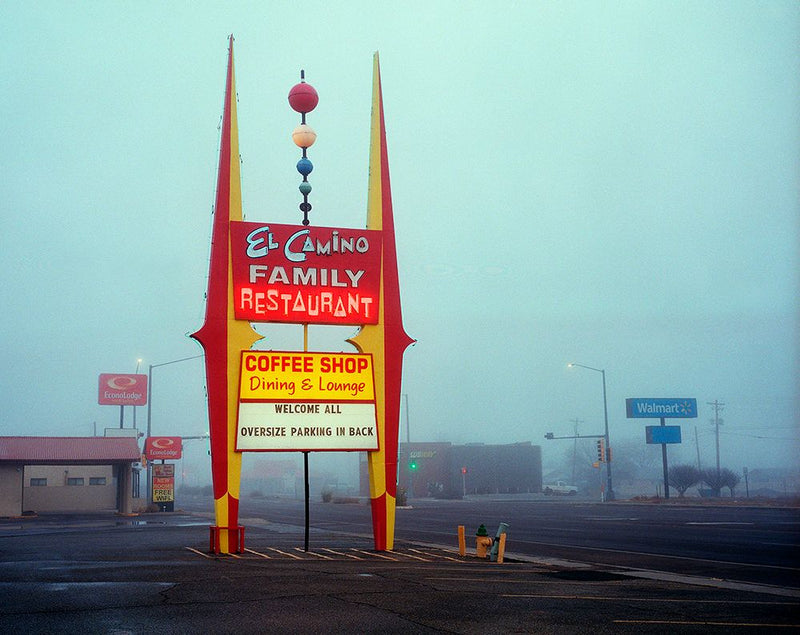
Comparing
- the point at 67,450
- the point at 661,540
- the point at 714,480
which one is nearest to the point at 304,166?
the point at 661,540

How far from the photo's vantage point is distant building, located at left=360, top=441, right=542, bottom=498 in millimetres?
112812

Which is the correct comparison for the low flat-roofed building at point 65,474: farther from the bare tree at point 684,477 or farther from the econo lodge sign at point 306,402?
the bare tree at point 684,477

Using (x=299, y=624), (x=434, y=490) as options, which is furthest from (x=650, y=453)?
(x=299, y=624)

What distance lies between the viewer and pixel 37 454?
58.0 m

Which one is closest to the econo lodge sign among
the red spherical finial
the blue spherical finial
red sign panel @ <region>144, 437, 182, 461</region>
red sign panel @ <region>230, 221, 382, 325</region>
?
red sign panel @ <region>230, 221, 382, 325</region>

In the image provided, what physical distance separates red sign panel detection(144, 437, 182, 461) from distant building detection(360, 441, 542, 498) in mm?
44315

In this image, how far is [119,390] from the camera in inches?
3482

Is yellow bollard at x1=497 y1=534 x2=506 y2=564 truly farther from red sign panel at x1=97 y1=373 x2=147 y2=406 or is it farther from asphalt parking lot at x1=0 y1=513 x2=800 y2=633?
red sign panel at x1=97 y1=373 x2=147 y2=406

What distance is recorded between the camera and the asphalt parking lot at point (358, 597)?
37.5 ft

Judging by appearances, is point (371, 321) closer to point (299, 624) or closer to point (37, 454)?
point (299, 624)

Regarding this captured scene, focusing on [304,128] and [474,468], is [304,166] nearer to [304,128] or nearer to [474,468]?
Result: [304,128]

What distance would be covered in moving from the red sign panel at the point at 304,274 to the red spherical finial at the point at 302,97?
425 centimetres

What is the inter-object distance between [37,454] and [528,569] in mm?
47731

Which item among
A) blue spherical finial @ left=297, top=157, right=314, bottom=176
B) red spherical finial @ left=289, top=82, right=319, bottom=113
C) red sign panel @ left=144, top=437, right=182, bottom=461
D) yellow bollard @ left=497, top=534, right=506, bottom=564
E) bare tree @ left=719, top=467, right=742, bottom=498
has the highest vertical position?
red spherical finial @ left=289, top=82, right=319, bottom=113
